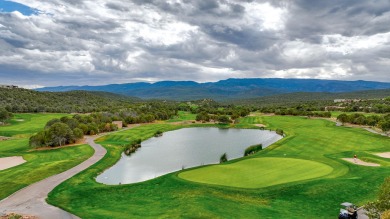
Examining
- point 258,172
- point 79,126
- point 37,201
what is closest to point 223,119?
point 79,126

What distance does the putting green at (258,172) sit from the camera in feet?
123

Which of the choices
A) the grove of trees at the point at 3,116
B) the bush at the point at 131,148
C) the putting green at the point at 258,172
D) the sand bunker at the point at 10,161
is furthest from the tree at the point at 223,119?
the sand bunker at the point at 10,161

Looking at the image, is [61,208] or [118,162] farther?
[118,162]

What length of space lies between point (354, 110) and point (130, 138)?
371ft

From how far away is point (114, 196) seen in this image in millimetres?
35656

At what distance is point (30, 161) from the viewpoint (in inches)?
2154

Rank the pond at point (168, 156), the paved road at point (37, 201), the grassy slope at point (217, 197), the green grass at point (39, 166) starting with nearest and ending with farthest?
the grassy slope at point (217, 197)
the paved road at point (37, 201)
the green grass at point (39, 166)
the pond at point (168, 156)

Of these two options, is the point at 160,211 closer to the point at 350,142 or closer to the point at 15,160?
the point at 15,160

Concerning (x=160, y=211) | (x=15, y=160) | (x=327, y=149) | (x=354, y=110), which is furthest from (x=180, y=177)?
(x=354, y=110)

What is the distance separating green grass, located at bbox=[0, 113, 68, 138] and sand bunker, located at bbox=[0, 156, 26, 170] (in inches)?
1317

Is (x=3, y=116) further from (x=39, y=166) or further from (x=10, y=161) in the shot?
(x=39, y=166)

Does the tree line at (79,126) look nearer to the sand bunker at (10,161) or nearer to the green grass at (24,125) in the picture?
the green grass at (24,125)

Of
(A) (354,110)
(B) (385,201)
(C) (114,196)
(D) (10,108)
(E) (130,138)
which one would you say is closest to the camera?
(B) (385,201)

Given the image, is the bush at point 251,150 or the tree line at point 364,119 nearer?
the bush at point 251,150
